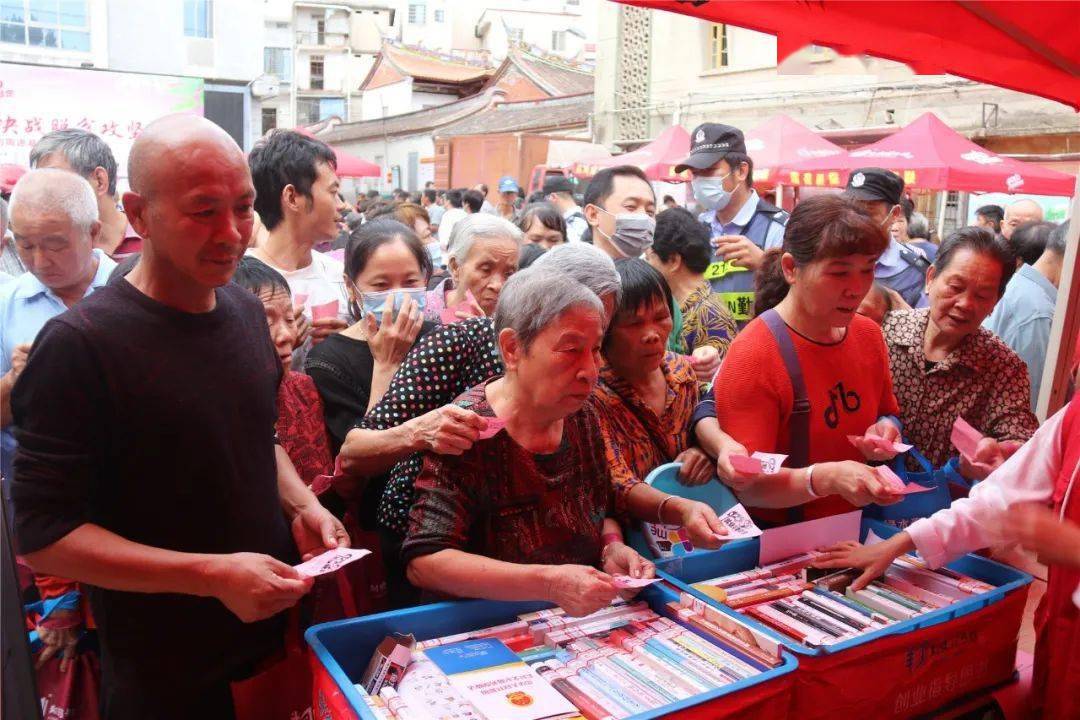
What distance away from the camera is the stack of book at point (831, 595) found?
70.4 inches

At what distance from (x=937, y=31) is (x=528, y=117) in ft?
79.5

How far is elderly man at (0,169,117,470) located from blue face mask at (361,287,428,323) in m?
0.90

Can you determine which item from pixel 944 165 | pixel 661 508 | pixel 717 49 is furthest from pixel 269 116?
pixel 661 508

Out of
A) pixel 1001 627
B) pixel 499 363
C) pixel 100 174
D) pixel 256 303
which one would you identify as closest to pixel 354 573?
pixel 499 363

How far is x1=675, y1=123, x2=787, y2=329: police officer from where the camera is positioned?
157 inches

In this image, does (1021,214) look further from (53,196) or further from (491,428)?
(53,196)

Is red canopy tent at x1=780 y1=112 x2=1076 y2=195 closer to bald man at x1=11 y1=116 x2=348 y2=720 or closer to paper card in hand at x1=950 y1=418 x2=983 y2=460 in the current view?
paper card in hand at x1=950 y1=418 x2=983 y2=460

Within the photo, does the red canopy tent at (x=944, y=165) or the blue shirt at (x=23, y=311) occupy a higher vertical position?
the red canopy tent at (x=944, y=165)

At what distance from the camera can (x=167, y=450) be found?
1.56 m

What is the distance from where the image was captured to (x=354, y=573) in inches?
93.1

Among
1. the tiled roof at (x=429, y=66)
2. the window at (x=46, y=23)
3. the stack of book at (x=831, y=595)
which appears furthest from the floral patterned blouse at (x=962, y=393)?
the tiled roof at (x=429, y=66)

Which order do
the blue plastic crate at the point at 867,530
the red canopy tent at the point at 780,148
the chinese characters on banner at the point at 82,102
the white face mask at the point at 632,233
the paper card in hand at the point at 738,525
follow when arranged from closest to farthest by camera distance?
the blue plastic crate at the point at 867,530, the paper card in hand at the point at 738,525, the white face mask at the point at 632,233, the chinese characters on banner at the point at 82,102, the red canopy tent at the point at 780,148

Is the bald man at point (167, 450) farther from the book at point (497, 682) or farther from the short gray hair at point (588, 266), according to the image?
the short gray hair at point (588, 266)

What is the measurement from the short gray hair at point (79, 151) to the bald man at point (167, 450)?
88.9 inches
